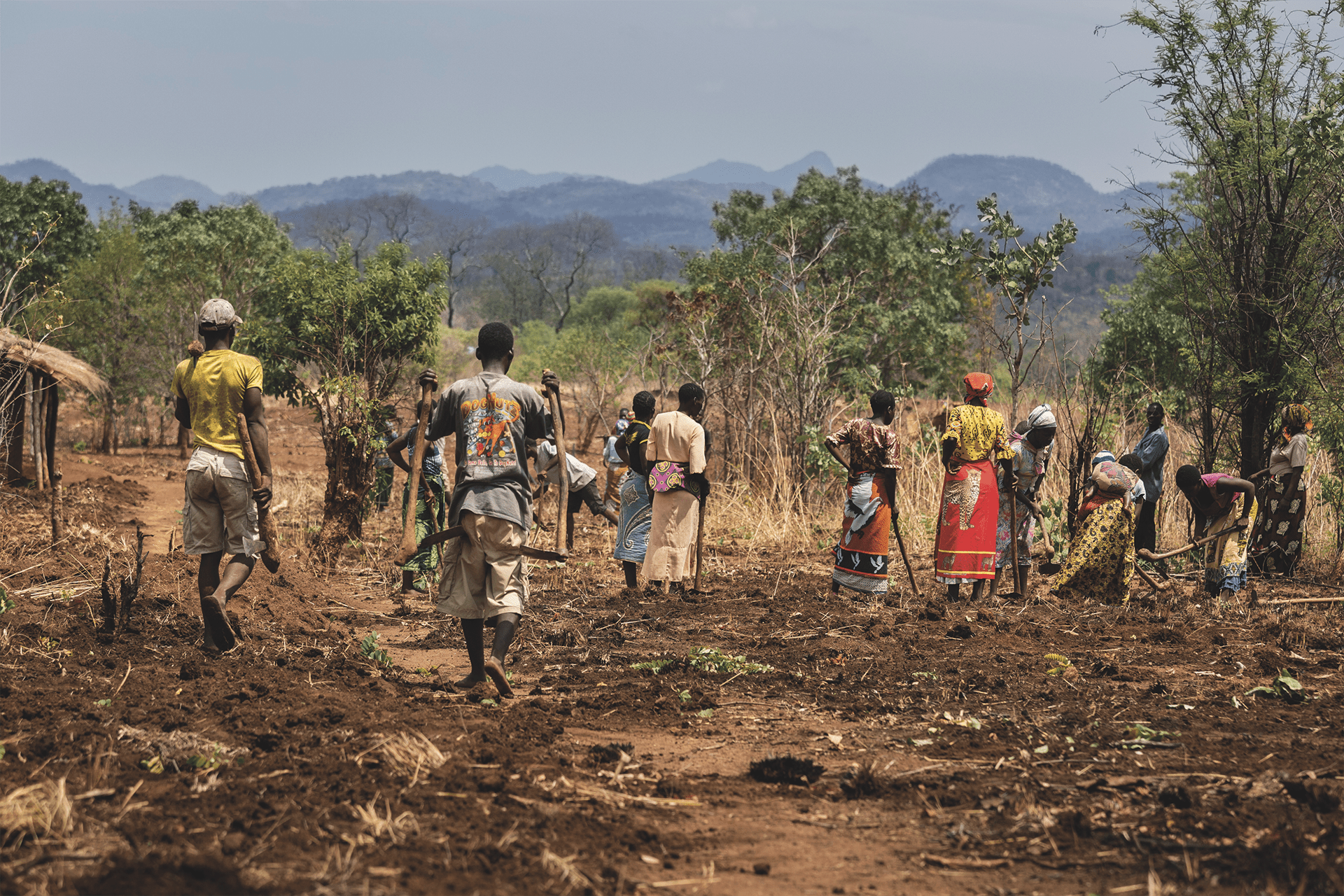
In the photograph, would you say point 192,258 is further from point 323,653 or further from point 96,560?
point 323,653

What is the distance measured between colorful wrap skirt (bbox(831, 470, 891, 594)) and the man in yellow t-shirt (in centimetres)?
402

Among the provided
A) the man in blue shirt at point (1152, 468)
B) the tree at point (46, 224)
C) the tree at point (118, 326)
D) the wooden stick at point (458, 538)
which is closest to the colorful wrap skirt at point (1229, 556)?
the man in blue shirt at point (1152, 468)

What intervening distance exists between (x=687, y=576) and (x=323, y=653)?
3162mm

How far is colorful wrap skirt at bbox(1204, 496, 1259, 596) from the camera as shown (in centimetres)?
754

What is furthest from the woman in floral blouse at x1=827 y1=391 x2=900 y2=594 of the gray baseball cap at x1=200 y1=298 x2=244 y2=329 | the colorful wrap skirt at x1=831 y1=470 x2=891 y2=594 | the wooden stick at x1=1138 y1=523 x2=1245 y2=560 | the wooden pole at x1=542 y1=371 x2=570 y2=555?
the gray baseball cap at x1=200 y1=298 x2=244 y2=329

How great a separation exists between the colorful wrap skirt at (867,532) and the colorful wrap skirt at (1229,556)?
237cm

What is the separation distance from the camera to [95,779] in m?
3.41

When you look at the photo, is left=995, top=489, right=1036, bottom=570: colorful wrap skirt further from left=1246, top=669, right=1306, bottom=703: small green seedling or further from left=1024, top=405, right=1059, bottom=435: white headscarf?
left=1246, top=669, right=1306, bottom=703: small green seedling

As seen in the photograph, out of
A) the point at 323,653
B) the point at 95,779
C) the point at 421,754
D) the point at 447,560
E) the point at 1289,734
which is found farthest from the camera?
the point at 323,653

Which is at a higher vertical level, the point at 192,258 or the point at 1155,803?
the point at 192,258

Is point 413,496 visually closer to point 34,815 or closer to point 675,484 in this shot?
point 34,815

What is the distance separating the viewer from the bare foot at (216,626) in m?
5.25

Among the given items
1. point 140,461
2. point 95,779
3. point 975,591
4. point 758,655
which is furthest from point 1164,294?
point 95,779

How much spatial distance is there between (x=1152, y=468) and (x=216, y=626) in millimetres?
7403
